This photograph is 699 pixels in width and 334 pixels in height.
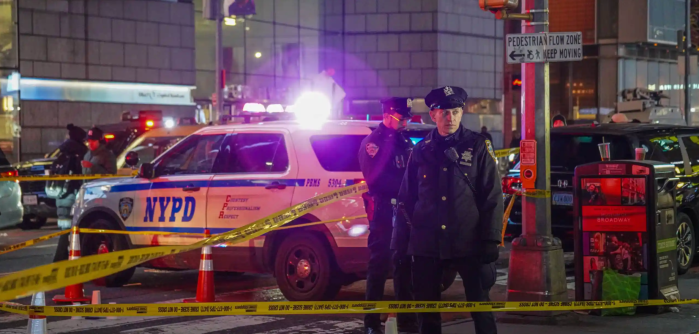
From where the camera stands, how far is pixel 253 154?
10.2m

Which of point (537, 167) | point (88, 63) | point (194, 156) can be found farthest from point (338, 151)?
point (88, 63)

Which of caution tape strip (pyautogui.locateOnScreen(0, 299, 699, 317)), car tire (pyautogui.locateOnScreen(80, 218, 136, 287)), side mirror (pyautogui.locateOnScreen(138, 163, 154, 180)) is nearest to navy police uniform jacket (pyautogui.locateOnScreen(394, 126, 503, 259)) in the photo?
caution tape strip (pyautogui.locateOnScreen(0, 299, 699, 317))

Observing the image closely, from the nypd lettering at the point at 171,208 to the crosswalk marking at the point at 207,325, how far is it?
1.73m

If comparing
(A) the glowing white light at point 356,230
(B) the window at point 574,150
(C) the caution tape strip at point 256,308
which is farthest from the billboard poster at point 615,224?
(B) the window at point 574,150

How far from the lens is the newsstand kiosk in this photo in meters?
8.73

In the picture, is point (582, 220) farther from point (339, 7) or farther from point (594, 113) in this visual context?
point (594, 113)

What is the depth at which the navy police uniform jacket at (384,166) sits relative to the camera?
7996 millimetres

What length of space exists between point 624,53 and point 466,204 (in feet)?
127

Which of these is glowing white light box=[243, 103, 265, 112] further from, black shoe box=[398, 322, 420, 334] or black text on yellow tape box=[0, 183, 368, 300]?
black text on yellow tape box=[0, 183, 368, 300]

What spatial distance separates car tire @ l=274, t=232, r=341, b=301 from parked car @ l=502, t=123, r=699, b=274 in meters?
2.89

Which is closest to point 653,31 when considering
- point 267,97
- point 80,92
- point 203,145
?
point 267,97

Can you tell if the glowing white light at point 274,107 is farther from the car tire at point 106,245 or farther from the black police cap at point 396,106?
the black police cap at point 396,106

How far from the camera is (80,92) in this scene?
27516 millimetres

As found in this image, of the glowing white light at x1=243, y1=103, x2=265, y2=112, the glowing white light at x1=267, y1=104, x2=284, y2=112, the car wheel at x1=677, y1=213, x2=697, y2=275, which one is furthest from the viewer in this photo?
the glowing white light at x1=267, y1=104, x2=284, y2=112
